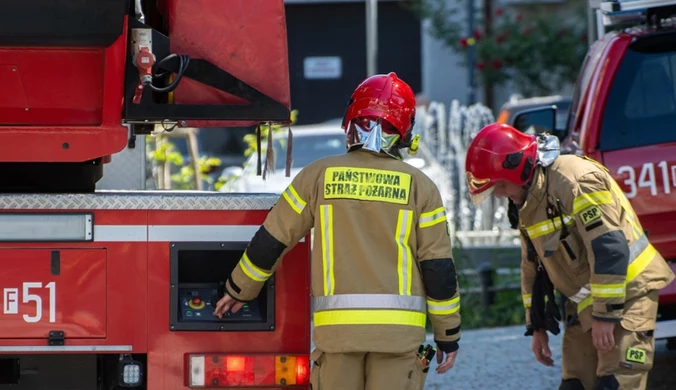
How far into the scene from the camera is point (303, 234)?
4117 millimetres

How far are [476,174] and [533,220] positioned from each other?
324 mm

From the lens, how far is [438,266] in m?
4.09

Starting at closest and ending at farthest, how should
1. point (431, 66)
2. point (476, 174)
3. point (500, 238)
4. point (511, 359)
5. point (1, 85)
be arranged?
point (1, 85) < point (476, 174) < point (511, 359) < point (500, 238) < point (431, 66)

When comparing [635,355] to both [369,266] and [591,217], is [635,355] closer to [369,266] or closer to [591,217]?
[591,217]

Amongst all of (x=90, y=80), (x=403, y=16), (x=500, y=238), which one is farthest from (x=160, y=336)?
(x=403, y=16)

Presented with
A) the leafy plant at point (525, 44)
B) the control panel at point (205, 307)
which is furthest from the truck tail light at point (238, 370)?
the leafy plant at point (525, 44)

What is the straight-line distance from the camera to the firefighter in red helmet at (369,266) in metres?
4.04

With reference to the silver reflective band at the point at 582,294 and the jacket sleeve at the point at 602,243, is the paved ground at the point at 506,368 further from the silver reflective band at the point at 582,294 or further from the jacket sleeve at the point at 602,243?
the jacket sleeve at the point at 602,243

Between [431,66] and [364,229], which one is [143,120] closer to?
[364,229]

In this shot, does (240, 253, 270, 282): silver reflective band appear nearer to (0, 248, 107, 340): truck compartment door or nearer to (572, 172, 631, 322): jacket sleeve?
(0, 248, 107, 340): truck compartment door

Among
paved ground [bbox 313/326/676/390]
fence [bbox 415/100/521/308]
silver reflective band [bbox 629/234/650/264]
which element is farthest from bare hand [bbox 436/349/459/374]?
fence [bbox 415/100/521/308]

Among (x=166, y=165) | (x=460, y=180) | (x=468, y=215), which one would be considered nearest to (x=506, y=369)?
(x=166, y=165)

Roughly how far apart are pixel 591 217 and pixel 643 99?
4.96 ft

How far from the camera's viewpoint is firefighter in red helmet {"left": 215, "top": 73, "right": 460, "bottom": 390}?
4.04 meters
